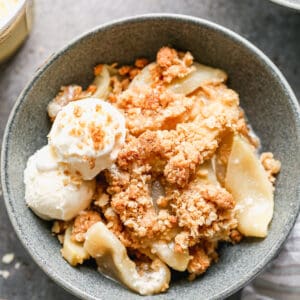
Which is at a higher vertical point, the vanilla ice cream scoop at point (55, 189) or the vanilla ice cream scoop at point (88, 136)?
the vanilla ice cream scoop at point (88, 136)

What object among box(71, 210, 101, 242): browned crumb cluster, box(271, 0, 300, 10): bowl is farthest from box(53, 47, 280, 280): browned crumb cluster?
box(271, 0, 300, 10): bowl

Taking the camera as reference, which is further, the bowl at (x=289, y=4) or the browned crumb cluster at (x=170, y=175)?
the bowl at (x=289, y=4)

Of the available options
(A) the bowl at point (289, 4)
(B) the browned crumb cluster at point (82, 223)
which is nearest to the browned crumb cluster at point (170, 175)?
(B) the browned crumb cluster at point (82, 223)

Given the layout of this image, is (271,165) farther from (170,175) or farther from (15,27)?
(15,27)

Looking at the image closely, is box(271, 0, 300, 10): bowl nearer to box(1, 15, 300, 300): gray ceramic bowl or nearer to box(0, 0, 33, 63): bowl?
box(1, 15, 300, 300): gray ceramic bowl

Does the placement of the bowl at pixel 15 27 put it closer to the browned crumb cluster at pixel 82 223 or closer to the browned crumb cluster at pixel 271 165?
the browned crumb cluster at pixel 82 223

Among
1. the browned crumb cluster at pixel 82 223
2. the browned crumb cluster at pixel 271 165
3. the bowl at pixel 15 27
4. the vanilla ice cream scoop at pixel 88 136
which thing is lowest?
the browned crumb cluster at pixel 82 223

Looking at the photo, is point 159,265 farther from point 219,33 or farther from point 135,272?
point 219,33
